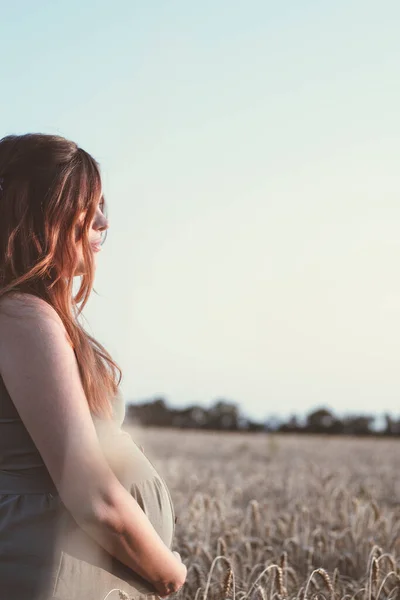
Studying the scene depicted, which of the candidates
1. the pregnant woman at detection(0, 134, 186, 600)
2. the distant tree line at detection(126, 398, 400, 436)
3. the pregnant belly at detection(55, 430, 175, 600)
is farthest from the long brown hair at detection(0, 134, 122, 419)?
the distant tree line at detection(126, 398, 400, 436)

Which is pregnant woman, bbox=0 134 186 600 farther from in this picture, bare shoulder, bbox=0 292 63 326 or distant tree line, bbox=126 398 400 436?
distant tree line, bbox=126 398 400 436

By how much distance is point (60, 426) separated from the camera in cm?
167

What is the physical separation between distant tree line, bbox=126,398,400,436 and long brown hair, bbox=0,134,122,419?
34.2 meters

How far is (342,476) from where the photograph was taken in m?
9.11

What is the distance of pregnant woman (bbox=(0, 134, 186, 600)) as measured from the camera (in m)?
1.69

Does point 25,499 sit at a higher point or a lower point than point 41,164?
lower

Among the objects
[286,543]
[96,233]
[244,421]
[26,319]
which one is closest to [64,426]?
[26,319]

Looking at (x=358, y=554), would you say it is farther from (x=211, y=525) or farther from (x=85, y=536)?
(x=85, y=536)

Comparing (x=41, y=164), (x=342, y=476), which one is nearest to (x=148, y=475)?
(x=41, y=164)

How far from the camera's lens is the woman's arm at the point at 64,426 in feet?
5.51

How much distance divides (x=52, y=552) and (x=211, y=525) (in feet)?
9.35

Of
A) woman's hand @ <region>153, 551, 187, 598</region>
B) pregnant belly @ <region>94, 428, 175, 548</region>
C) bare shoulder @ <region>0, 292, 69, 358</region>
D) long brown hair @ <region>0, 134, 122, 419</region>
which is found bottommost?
woman's hand @ <region>153, 551, 187, 598</region>

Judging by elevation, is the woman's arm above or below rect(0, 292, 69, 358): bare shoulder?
below

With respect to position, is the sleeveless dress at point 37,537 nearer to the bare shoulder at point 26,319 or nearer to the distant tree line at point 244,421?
the bare shoulder at point 26,319
